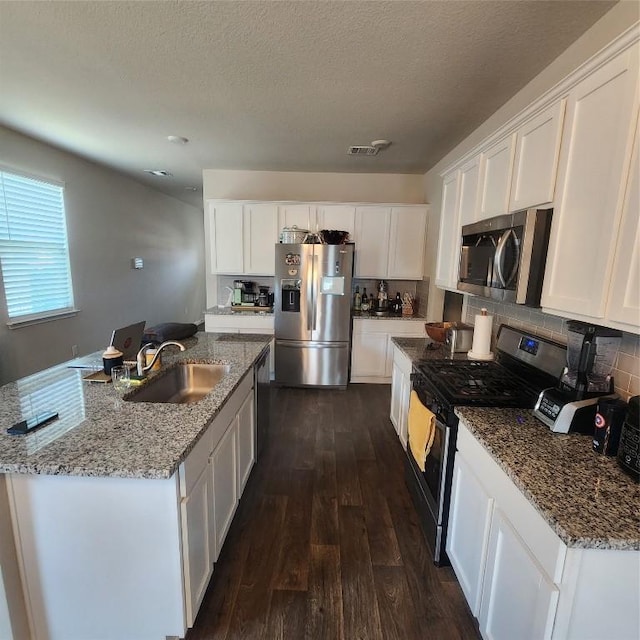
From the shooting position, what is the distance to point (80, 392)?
5.24 feet

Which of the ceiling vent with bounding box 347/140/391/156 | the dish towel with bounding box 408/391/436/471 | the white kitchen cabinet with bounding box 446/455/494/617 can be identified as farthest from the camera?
the ceiling vent with bounding box 347/140/391/156

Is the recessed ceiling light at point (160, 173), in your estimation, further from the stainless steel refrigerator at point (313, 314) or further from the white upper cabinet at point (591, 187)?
the white upper cabinet at point (591, 187)

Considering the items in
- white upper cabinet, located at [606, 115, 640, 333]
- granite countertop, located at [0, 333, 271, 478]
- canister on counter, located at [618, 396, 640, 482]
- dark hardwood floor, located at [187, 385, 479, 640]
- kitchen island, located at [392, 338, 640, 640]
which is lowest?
dark hardwood floor, located at [187, 385, 479, 640]

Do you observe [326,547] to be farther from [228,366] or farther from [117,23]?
[117,23]

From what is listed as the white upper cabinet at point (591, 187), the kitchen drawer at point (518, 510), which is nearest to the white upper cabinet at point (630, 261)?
the white upper cabinet at point (591, 187)

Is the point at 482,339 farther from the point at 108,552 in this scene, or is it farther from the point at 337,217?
the point at 337,217

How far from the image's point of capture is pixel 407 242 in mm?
4172

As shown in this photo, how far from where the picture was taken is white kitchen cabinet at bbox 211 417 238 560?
1.57 metres

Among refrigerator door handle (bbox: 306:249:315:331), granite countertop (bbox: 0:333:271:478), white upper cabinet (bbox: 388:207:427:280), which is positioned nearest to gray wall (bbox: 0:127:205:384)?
granite countertop (bbox: 0:333:271:478)

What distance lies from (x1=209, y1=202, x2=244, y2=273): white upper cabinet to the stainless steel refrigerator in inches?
27.2

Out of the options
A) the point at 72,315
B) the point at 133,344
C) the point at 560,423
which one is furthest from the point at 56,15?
the point at 72,315

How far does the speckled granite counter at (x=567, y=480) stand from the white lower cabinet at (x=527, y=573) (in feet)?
0.18

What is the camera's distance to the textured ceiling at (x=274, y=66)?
5.21 feet

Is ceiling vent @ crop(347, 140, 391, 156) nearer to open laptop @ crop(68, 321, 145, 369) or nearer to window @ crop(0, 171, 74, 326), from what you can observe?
open laptop @ crop(68, 321, 145, 369)
